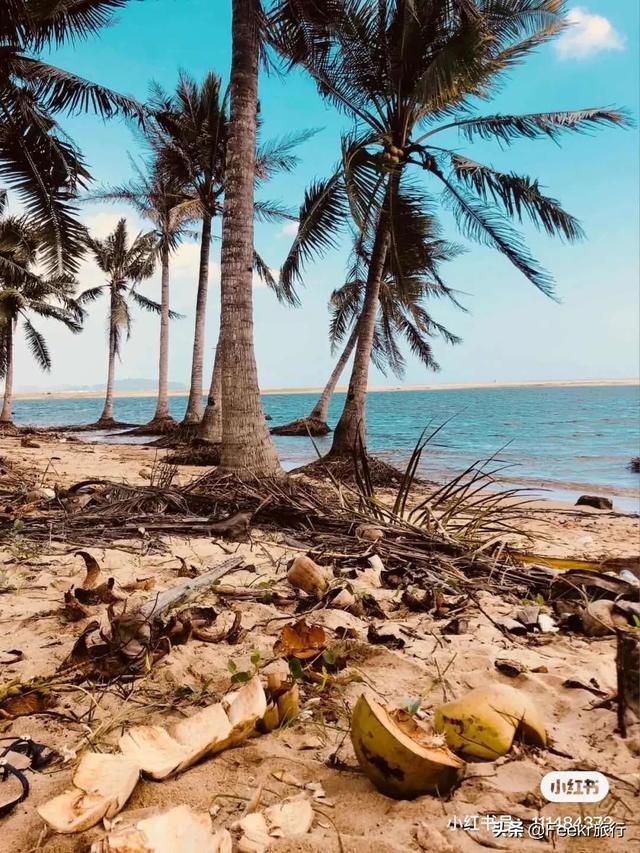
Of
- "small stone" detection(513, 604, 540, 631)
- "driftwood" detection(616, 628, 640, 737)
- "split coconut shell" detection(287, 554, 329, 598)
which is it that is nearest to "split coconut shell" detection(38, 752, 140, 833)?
"driftwood" detection(616, 628, 640, 737)

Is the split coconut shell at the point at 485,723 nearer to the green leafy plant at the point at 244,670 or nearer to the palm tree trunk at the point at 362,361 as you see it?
the green leafy plant at the point at 244,670

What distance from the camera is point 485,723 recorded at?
3.83 feet

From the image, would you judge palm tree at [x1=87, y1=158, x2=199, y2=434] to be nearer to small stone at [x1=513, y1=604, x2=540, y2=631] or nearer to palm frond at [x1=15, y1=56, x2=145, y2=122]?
palm frond at [x1=15, y1=56, x2=145, y2=122]

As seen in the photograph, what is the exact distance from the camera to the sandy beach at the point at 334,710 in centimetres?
101

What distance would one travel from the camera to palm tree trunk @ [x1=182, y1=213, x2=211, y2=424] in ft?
46.2

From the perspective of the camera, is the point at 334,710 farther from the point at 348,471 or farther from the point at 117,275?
the point at 117,275

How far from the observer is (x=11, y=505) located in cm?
364

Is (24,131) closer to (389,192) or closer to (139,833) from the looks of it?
(389,192)

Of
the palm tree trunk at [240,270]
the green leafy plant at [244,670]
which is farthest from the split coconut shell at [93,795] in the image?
the palm tree trunk at [240,270]

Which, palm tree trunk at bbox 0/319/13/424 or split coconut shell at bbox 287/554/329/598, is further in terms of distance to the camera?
palm tree trunk at bbox 0/319/13/424

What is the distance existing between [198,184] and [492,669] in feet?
48.0

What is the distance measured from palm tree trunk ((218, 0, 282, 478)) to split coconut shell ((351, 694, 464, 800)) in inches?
179

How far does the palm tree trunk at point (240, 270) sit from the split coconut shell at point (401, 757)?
14.9ft

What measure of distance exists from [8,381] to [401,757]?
24162mm
